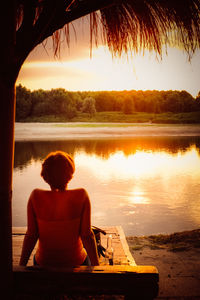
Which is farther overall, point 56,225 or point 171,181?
point 171,181

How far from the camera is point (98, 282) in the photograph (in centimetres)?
167

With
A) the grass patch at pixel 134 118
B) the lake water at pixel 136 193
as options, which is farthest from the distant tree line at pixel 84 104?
the lake water at pixel 136 193

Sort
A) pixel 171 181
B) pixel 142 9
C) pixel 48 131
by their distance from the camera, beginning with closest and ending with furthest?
pixel 142 9 < pixel 171 181 < pixel 48 131

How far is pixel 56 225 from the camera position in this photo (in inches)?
73.5

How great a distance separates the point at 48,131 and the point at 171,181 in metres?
48.6

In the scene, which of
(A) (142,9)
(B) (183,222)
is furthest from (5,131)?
(B) (183,222)

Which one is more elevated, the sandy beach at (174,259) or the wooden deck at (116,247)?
the wooden deck at (116,247)

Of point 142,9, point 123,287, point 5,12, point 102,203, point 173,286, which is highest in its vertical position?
point 142,9

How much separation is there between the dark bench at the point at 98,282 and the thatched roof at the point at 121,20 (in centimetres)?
127

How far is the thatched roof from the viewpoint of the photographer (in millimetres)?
1772

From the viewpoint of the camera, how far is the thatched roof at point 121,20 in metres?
1.77

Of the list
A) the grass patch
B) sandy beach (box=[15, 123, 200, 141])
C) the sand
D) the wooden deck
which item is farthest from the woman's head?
the grass patch

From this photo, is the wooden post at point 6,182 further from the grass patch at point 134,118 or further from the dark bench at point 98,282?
the grass patch at point 134,118

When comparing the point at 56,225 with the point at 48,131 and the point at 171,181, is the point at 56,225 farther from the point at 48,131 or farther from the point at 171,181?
the point at 48,131
